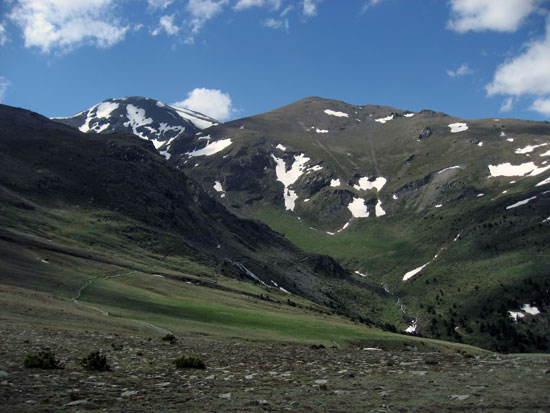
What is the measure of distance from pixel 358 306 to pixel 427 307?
33.8 metres

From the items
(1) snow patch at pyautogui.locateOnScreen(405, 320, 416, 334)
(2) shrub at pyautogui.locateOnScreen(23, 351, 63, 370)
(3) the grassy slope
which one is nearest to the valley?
(2) shrub at pyautogui.locateOnScreen(23, 351, 63, 370)

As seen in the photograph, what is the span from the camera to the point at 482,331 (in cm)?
14625

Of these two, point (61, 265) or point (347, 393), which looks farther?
point (61, 265)

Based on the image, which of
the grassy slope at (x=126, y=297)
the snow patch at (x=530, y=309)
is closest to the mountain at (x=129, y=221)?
the grassy slope at (x=126, y=297)

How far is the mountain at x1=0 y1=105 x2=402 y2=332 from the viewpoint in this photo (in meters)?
105

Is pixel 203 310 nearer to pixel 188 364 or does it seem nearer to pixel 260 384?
pixel 188 364

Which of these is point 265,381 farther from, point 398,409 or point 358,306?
point 358,306

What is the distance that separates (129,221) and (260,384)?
127m

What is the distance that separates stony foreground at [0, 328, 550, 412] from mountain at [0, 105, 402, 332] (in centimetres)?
5947

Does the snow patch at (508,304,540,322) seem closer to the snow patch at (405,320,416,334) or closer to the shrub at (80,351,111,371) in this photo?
the snow patch at (405,320,416,334)

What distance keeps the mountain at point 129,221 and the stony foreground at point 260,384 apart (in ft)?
195

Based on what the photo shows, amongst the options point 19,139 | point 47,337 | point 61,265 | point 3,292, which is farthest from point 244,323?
point 19,139

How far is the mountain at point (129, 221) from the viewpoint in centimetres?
10506

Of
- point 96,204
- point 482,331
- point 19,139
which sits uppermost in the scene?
point 19,139
